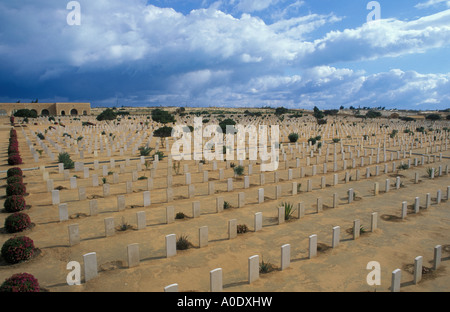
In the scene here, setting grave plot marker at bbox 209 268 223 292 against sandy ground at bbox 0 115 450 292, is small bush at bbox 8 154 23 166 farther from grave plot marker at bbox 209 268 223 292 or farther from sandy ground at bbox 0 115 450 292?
grave plot marker at bbox 209 268 223 292

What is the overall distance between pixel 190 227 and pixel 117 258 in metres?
2.68

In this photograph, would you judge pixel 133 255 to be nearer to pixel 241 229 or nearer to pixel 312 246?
pixel 241 229

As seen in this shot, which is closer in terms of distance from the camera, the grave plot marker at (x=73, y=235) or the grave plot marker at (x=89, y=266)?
the grave plot marker at (x=89, y=266)

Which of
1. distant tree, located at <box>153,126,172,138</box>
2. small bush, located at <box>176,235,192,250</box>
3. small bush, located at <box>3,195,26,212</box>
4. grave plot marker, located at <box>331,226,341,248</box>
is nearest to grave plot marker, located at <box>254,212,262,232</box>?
grave plot marker, located at <box>331,226,341,248</box>

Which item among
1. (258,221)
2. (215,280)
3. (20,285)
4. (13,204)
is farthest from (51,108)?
(215,280)

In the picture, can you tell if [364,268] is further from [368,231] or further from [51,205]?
[51,205]

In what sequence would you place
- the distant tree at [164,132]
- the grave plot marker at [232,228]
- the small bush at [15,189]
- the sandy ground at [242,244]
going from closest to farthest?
the sandy ground at [242,244] → the grave plot marker at [232,228] → the small bush at [15,189] → the distant tree at [164,132]

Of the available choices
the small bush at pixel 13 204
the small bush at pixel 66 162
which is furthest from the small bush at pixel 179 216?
the small bush at pixel 66 162

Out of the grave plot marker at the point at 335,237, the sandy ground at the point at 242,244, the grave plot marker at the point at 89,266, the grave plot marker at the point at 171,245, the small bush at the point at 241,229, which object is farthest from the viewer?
the small bush at the point at 241,229

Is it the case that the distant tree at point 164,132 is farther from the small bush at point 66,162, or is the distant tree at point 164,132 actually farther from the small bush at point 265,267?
the small bush at point 265,267

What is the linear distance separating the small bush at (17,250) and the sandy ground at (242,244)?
157mm

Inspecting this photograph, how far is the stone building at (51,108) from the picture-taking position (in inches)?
2657

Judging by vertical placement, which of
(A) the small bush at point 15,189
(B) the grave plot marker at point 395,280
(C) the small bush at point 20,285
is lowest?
(B) the grave plot marker at point 395,280

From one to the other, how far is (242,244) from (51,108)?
81.9 metres
